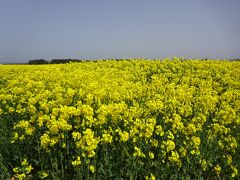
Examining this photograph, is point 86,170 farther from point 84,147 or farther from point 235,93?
point 235,93

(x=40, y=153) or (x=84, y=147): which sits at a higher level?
(x=84, y=147)

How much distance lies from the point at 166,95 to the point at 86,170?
12.5 feet

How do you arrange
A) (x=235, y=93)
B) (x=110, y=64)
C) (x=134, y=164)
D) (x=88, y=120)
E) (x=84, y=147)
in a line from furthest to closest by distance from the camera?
(x=110, y=64) → (x=235, y=93) → (x=88, y=120) → (x=134, y=164) → (x=84, y=147)

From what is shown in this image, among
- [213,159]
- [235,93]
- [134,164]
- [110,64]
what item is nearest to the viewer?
[134,164]

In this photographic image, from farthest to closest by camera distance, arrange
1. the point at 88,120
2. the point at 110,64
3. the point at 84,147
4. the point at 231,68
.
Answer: the point at 110,64, the point at 231,68, the point at 88,120, the point at 84,147

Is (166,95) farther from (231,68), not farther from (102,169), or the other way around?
(231,68)

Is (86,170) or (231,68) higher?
(231,68)

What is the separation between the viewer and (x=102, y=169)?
16.5 ft

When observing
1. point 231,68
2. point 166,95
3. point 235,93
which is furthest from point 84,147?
point 231,68

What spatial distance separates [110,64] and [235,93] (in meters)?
9.03

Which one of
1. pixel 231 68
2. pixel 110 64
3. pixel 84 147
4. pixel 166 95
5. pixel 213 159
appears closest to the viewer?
pixel 84 147

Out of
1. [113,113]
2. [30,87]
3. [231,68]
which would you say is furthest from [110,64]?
[113,113]

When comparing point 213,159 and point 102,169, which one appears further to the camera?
point 213,159

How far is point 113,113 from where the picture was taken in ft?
18.7
